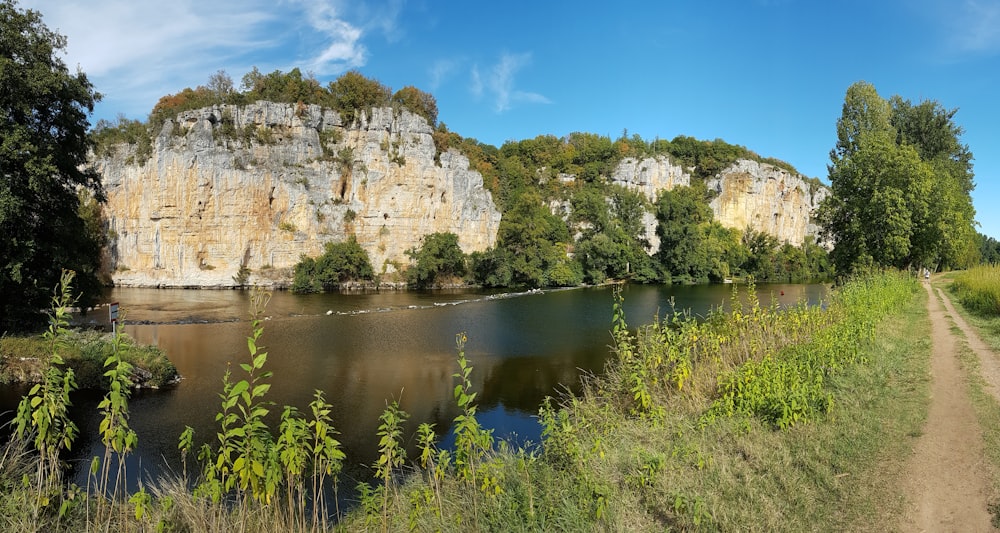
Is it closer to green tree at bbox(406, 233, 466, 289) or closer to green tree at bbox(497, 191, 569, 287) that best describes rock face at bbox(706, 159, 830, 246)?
green tree at bbox(497, 191, 569, 287)

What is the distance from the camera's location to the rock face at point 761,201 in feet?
281

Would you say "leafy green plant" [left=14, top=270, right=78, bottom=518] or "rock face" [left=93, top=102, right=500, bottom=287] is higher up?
"rock face" [left=93, top=102, right=500, bottom=287]

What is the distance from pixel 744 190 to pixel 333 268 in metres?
66.5

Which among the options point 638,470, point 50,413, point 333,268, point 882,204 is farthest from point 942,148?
point 333,268

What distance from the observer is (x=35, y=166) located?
16656mm

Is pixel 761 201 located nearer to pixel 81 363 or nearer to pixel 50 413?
pixel 81 363

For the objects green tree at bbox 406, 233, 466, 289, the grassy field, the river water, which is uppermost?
green tree at bbox 406, 233, 466, 289

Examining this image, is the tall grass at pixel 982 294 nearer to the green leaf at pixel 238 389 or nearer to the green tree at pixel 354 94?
the green leaf at pixel 238 389

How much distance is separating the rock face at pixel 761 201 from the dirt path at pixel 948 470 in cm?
8346

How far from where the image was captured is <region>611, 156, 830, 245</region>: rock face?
83.4m

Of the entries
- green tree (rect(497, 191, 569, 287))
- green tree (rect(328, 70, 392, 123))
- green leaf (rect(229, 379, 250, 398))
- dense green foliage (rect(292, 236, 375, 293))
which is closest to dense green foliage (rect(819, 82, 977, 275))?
green leaf (rect(229, 379, 250, 398))

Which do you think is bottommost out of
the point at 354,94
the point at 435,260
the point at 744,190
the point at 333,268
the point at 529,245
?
the point at 333,268

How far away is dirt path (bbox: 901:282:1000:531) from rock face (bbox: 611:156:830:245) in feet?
254

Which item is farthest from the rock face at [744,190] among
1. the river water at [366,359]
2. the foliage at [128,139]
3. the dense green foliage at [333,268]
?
the foliage at [128,139]
